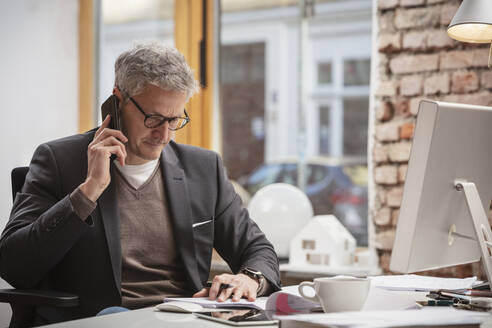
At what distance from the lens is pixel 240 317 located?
45.4 inches

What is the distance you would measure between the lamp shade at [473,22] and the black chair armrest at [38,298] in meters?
1.28

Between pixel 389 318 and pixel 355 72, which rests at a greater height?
pixel 355 72

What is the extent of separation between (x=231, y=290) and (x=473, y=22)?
1.00 meters

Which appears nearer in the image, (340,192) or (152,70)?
(152,70)

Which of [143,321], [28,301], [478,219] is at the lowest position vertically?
[28,301]

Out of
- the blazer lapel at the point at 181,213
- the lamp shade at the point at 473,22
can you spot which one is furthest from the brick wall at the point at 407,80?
the blazer lapel at the point at 181,213

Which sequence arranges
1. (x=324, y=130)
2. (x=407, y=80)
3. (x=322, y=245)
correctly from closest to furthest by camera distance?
(x=407, y=80) → (x=322, y=245) → (x=324, y=130)

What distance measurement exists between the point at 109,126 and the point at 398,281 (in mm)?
881

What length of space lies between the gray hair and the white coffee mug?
0.81 m

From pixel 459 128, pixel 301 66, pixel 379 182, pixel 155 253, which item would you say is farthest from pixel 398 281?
pixel 301 66

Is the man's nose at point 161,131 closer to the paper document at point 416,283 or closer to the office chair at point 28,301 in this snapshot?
the office chair at point 28,301

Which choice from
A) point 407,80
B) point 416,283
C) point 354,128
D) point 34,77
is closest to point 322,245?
point 407,80

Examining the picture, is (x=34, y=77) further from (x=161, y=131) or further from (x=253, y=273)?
(x=253, y=273)

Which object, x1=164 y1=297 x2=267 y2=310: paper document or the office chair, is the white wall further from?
x1=164 y1=297 x2=267 y2=310: paper document
